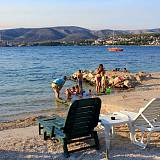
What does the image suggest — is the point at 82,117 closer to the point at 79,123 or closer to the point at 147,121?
the point at 79,123

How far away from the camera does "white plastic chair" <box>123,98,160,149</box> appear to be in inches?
311

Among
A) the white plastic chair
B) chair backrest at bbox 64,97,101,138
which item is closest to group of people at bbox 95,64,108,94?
the white plastic chair

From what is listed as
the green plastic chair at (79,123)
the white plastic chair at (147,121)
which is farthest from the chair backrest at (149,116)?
the green plastic chair at (79,123)

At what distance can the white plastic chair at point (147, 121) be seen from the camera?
7891 mm

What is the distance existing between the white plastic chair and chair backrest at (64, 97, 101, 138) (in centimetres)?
96

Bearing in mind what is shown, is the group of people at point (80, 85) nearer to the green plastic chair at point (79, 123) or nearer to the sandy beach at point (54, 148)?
the sandy beach at point (54, 148)

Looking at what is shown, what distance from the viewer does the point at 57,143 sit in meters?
8.30

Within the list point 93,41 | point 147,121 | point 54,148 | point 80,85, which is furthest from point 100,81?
point 93,41

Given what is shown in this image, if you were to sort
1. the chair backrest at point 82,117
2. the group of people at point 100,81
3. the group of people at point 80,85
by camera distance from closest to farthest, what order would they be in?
the chair backrest at point 82,117 < the group of people at point 80,85 < the group of people at point 100,81

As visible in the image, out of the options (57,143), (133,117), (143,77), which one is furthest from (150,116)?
(143,77)

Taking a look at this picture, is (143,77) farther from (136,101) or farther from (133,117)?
(133,117)

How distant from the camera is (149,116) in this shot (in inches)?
317

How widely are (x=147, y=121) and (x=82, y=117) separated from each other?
1370mm

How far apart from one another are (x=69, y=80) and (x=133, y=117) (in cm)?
2175
